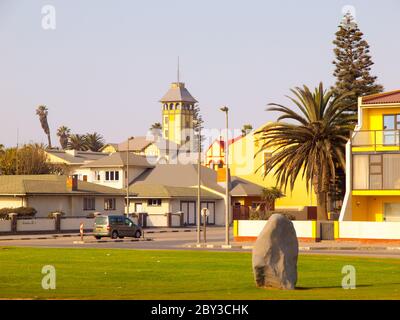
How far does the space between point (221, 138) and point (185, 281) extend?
341 feet

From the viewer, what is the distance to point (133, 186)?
10769 centimetres

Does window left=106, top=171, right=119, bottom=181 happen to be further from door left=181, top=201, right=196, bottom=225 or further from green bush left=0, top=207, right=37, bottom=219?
green bush left=0, top=207, right=37, bottom=219

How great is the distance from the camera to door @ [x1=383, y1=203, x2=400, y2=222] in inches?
2579

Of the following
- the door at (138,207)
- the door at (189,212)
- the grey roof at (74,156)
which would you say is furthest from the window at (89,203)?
the grey roof at (74,156)

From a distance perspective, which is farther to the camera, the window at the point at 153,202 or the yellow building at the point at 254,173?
the yellow building at the point at 254,173

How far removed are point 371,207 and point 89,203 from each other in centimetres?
3239

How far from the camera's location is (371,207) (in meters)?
66.3

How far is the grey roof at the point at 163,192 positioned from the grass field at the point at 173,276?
56154 mm

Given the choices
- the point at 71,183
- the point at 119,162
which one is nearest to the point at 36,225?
the point at 71,183

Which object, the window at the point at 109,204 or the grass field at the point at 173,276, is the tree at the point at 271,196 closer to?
the window at the point at 109,204

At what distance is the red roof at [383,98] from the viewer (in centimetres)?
6650

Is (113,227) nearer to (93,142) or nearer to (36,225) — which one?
(36,225)
